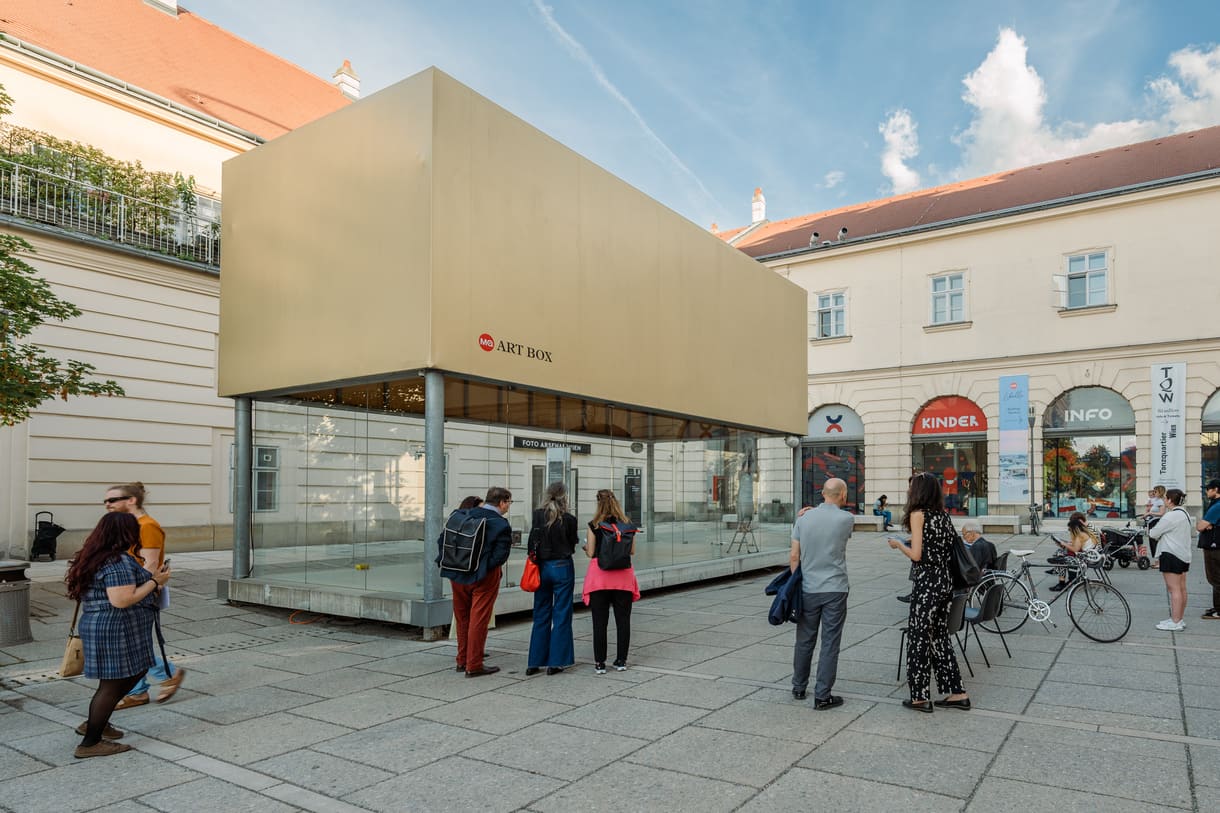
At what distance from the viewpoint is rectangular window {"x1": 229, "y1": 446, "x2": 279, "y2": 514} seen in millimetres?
11805

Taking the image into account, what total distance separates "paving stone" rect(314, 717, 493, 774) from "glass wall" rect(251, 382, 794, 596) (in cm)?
361

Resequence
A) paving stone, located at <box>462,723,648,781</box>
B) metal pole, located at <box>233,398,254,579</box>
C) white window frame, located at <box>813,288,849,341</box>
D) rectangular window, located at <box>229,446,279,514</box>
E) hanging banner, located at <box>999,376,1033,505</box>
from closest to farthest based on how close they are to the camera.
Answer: paving stone, located at <box>462,723,648,781</box> < rectangular window, located at <box>229,446,279,514</box> < metal pole, located at <box>233,398,254,579</box> < hanging banner, located at <box>999,376,1033,505</box> < white window frame, located at <box>813,288,849,341</box>

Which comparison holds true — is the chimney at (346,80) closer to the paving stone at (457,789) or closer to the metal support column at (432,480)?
the metal support column at (432,480)

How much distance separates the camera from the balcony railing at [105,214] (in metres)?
16.6

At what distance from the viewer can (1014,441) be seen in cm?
2886

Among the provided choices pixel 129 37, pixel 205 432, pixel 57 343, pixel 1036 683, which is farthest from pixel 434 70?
pixel 129 37

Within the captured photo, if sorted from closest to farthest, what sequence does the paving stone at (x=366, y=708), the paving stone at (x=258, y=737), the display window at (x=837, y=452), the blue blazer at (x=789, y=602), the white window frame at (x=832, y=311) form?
the paving stone at (x=258, y=737), the paving stone at (x=366, y=708), the blue blazer at (x=789, y=602), the display window at (x=837, y=452), the white window frame at (x=832, y=311)

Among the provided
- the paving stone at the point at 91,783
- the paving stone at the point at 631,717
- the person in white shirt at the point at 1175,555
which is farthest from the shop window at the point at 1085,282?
the paving stone at the point at 91,783

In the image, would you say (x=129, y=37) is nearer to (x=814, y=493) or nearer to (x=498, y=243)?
(x=498, y=243)

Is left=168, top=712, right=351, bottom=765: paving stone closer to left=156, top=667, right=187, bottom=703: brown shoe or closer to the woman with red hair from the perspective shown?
the woman with red hair

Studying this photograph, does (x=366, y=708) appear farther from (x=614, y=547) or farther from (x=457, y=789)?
(x=614, y=547)

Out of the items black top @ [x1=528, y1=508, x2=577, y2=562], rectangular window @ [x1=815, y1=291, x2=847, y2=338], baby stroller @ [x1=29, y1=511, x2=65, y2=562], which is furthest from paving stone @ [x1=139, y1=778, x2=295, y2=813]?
rectangular window @ [x1=815, y1=291, x2=847, y2=338]

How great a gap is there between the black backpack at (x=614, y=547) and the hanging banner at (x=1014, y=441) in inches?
979

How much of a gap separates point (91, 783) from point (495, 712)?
268cm
